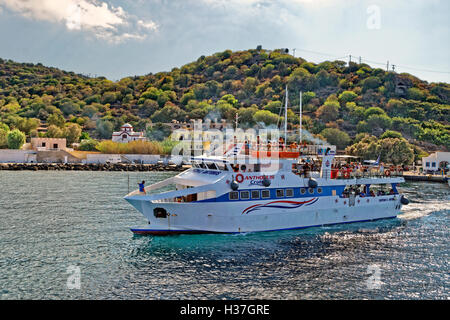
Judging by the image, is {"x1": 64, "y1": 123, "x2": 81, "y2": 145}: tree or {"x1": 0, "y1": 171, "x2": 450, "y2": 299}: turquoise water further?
{"x1": 64, "y1": 123, "x2": 81, "y2": 145}: tree

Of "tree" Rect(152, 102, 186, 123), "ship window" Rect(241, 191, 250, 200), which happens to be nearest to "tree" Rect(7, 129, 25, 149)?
"tree" Rect(152, 102, 186, 123)

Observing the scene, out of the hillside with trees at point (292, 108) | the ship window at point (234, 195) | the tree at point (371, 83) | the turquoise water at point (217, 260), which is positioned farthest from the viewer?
the tree at point (371, 83)

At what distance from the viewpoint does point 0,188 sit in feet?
161

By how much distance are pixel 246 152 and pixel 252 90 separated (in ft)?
549

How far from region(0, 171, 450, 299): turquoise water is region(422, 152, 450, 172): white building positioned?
173 ft

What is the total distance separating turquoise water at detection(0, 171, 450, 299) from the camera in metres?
17.3

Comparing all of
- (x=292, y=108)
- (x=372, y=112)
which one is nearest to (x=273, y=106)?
(x=292, y=108)

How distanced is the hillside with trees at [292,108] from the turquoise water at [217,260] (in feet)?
217

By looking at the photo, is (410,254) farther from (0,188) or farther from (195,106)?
(195,106)

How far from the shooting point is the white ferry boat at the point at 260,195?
81.8 feet

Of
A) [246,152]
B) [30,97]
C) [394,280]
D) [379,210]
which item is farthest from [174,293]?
[30,97]

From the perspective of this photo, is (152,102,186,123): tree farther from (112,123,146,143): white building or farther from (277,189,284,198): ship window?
(277,189,284,198): ship window
